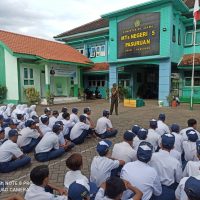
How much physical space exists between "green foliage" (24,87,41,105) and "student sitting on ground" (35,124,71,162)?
12.0m

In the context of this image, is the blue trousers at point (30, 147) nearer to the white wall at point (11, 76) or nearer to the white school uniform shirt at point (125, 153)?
the white school uniform shirt at point (125, 153)

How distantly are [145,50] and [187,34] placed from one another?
431 centimetres

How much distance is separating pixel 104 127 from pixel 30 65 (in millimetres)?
12732

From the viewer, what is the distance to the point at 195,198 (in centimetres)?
197

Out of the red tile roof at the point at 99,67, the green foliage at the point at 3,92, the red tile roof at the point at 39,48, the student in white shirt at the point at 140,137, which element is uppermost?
the red tile roof at the point at 39,48

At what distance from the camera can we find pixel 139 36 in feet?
54.8

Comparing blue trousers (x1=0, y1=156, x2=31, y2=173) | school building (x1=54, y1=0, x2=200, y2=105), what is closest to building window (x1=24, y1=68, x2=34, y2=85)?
school building (x1=54, y1=0, x2=200, y2=105)

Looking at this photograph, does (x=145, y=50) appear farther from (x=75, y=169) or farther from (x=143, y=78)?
(x=75, y=169)

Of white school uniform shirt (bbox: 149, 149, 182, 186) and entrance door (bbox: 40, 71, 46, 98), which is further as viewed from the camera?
entrance door (bbox: 40, 71, 46, 98)

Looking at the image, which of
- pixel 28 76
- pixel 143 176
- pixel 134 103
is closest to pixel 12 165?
pixel 143 176

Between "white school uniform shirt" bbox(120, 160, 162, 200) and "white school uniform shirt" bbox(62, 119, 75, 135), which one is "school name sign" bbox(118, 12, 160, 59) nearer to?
"white school uniform shirt" bbox(62, 119, 75, 135)

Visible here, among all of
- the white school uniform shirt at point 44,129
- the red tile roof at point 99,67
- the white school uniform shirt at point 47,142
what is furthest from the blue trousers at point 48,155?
the red tile roof at point 99,67

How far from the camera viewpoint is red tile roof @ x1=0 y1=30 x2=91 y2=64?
17.0 m

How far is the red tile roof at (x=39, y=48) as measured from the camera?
1705 cm
